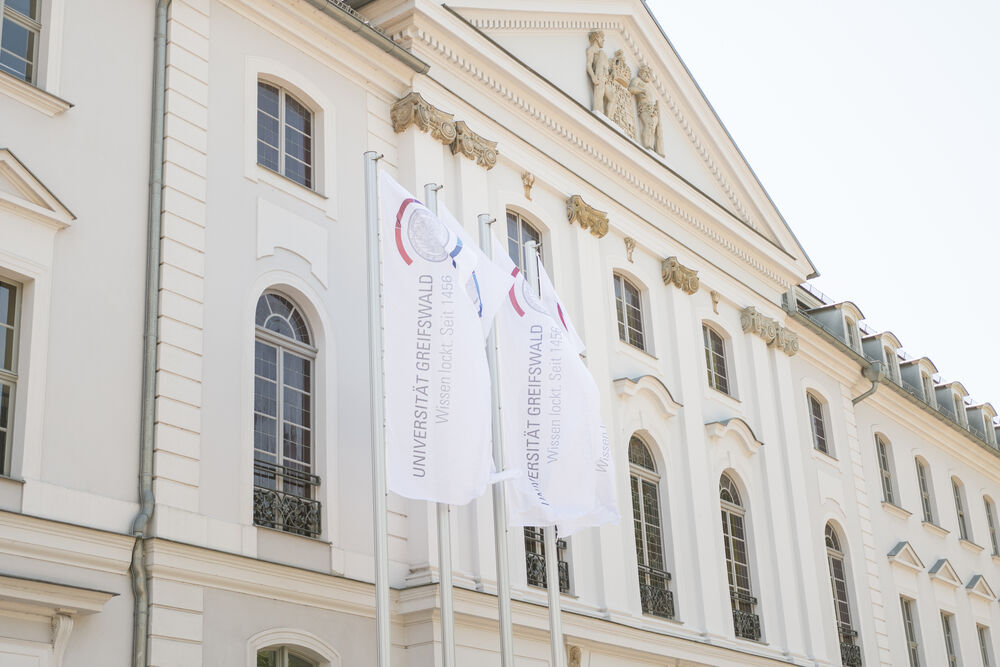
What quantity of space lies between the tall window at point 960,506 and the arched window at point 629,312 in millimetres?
14864

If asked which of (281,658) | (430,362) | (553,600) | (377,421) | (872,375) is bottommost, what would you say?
(281,658)

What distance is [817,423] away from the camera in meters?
29.6

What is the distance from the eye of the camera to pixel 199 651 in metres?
14.0

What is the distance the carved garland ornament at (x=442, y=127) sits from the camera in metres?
19.2

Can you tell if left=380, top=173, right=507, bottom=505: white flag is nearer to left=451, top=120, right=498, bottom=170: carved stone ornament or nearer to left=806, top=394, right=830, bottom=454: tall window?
left=451, top=120, right=498, bottom=170: carved stone ornament

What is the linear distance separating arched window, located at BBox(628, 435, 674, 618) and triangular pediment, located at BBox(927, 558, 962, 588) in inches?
469

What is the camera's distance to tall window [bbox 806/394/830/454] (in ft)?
95.7

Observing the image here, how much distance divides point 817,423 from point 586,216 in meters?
9.56

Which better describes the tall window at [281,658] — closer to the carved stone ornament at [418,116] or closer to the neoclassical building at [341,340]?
the neoclassical building at [341,340]

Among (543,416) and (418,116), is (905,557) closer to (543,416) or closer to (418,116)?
(418,116)

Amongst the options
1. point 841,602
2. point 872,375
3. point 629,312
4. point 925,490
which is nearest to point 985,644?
point 925,490

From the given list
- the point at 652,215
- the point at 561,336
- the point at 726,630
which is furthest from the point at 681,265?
the point at 561,336

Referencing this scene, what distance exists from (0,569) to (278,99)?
749cm

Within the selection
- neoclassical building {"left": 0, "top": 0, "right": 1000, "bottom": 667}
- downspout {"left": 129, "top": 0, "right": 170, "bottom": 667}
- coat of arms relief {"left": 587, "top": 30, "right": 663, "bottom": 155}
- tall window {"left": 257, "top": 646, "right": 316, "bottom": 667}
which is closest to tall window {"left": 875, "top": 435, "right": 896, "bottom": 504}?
neoclassical building {"left": 0, "top": 0, "right": 1000, "bottom": 667}
